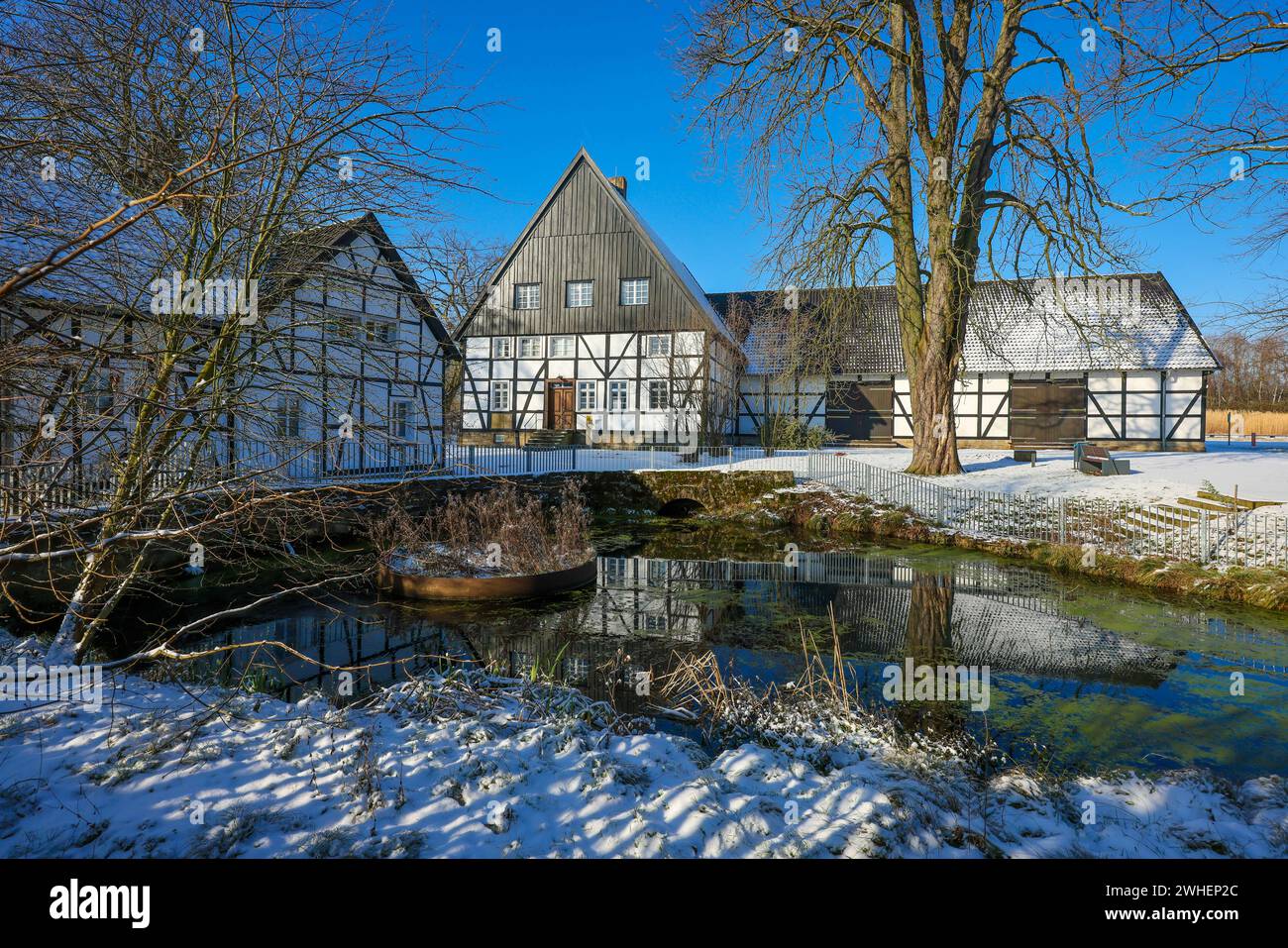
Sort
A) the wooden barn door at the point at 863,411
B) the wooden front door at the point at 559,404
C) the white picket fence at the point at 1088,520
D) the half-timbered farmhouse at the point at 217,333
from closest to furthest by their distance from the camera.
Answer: the half-timbered farmhouse at the point at 217,333 → the white picket fence at the point at 1088,520 → the wooden front door at the point at 559,404 → the wooden barn door at the point at 863,411

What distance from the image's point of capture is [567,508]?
42.7 feet

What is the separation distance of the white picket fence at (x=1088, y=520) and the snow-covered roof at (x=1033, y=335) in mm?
10466

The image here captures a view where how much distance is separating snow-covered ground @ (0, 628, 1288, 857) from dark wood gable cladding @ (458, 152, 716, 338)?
22.0 meters

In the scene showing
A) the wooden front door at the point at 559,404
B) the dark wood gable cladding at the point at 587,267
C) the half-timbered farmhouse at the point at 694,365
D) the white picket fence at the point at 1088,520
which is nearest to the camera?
the white picket fence at the point at 1088,520

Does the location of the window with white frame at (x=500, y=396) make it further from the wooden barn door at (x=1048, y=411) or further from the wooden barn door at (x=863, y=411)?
the wooden barn door at (x=1048, y=411)

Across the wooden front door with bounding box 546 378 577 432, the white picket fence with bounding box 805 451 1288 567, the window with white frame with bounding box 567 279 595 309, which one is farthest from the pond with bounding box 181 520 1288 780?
the window with white frame with bounding box 567 279 595 309

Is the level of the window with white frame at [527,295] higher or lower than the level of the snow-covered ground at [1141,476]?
higher

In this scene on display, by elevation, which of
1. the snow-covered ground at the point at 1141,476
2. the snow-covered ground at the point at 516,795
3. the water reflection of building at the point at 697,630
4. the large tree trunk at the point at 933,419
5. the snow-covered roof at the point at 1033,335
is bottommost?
the water reflection of building at the point at 697,630

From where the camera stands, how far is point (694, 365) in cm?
2503

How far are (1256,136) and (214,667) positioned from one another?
1366cm

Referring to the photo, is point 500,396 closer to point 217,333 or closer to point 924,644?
point 924,644

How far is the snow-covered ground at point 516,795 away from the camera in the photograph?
3.19 meters

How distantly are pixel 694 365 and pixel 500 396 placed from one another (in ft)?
25.5

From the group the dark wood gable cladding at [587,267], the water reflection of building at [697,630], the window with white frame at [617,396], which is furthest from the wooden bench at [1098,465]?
the window with white frame at [617,396]
